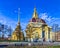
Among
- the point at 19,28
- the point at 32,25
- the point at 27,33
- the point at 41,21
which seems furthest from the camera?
the point at 41,21

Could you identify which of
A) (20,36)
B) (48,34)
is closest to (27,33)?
(20,36)

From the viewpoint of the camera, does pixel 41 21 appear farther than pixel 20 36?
Yes

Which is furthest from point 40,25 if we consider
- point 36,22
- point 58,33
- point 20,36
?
point 20,36

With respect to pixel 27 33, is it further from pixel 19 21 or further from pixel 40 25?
pixel 40 25

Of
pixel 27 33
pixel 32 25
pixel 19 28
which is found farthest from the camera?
pixel 32 25

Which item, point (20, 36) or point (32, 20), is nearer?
point (20, 36)

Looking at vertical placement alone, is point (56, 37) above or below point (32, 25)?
below

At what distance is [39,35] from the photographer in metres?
67.2

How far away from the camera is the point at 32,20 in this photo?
2758 inches

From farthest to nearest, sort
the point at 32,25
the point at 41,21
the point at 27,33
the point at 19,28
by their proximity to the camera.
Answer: the point at 41,21 < the point at 32,25 < the point at 27,33 < the point at 19,28

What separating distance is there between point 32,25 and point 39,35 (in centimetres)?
470

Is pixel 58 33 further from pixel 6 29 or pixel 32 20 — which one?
pixel 6 29

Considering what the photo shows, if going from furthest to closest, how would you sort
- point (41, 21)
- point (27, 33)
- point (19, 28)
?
1. point (41, 21)
2. point (27, 33)
3. point (19, 28)

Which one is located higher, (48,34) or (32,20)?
(32,20)
